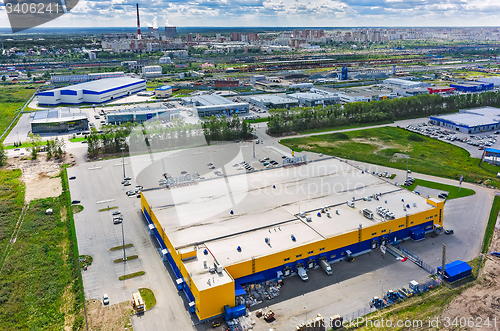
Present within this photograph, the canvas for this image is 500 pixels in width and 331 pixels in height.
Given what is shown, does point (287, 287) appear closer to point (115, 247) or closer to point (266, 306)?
point (266, 306)

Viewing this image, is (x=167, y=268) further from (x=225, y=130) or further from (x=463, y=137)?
(x=463, y=137)

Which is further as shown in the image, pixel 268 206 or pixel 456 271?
pixel 268 206

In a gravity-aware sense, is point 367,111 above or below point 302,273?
above

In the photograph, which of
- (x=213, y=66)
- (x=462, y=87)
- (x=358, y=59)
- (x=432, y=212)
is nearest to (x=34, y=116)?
(x=432, y=212)

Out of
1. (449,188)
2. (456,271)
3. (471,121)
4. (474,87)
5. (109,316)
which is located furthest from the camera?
(474,87)

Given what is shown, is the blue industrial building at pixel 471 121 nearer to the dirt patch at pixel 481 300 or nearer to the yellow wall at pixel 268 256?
the yellow wall at pixel 268 256

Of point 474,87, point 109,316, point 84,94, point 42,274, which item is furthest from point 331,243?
point 474,87
